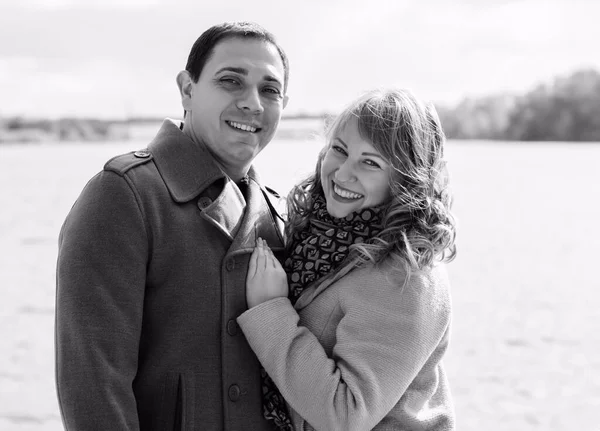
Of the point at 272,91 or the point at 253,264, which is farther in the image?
the point at 272,91

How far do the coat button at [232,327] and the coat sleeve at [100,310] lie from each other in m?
0.30

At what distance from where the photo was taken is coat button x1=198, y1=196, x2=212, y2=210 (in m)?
2.36

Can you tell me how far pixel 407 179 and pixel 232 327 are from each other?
764mm

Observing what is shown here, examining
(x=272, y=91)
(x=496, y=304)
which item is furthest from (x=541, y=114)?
(x=272, y=91)

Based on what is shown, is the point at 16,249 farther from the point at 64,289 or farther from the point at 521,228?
the point at 64,289

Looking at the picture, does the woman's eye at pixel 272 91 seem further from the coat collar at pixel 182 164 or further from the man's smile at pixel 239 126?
the coat collar at pixel 182 164

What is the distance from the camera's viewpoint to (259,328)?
90.4 inches

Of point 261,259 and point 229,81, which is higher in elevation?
point 229,81

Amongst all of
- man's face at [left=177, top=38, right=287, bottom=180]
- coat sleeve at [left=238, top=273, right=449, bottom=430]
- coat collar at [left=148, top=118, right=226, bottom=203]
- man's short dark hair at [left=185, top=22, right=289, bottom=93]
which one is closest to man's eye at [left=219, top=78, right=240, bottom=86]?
man's face at [left=177, top=38, right=287, bottom=180]

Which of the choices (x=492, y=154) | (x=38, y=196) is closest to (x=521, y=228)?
(x=38, y=196)

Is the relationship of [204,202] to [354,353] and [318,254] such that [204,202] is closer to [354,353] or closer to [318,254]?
[318,254]

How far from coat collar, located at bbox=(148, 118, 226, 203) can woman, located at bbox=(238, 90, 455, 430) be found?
0.31 metres

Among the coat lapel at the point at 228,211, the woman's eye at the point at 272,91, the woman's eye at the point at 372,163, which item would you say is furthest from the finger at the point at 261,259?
the woman's eye at the point at 272,91

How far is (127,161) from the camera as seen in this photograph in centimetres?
229
